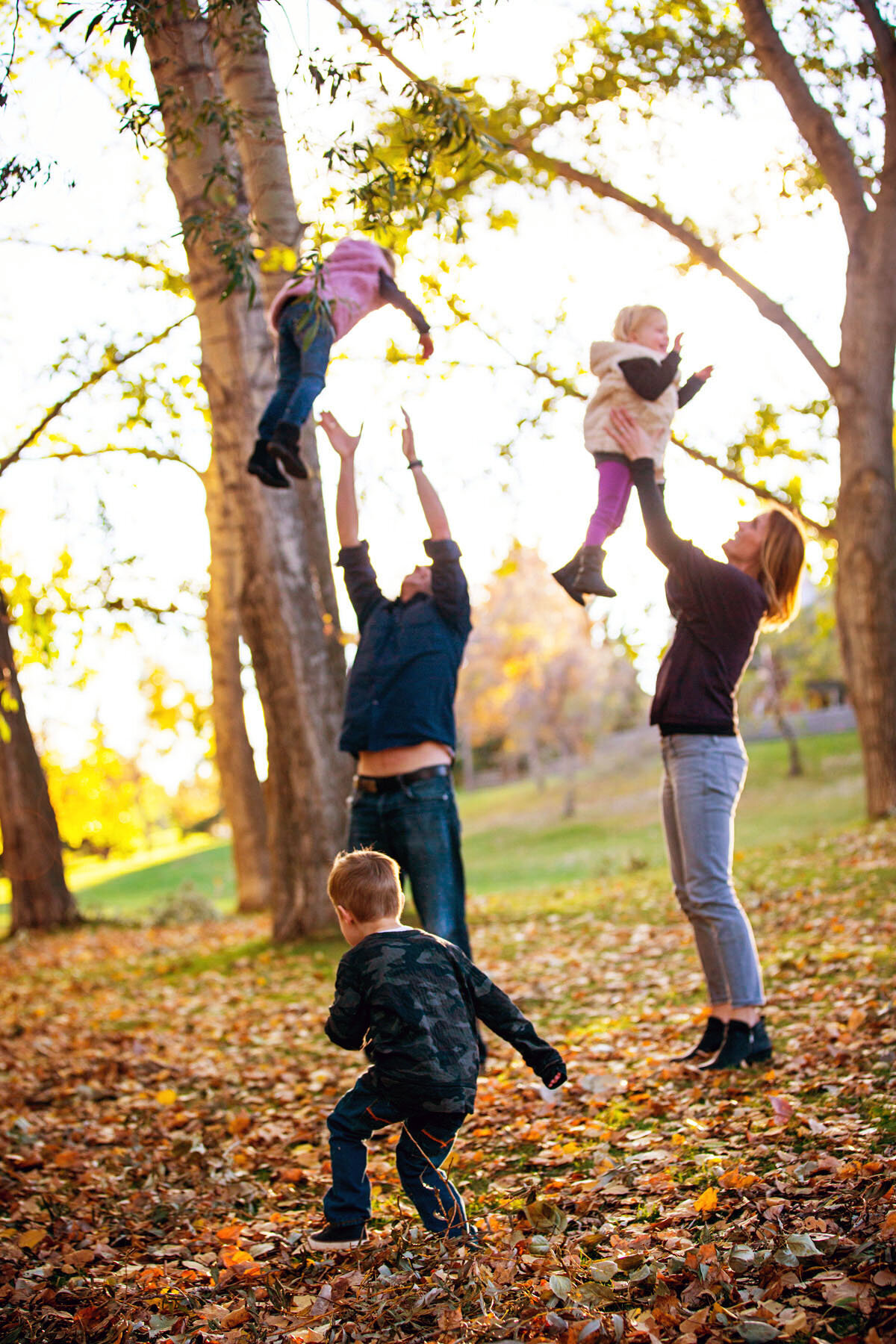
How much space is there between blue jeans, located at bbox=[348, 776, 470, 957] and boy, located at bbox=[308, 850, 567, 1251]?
139cm

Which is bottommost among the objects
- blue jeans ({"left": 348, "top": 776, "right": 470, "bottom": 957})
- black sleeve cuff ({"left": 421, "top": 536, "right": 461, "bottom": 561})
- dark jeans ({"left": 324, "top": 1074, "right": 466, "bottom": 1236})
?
dark jeans ({"left": 324, "top": 1074, "right": 466, "bottom": 1236})

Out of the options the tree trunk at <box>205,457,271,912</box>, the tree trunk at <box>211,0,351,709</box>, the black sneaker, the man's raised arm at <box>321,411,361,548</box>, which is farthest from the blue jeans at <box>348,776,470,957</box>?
the tree trunk at <box>205,457,271,912</box>

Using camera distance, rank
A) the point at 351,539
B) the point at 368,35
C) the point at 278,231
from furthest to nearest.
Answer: the point at 278,231
the point at 368,35
the point at 351,539

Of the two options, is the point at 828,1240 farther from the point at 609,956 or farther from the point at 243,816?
the point at 243,816

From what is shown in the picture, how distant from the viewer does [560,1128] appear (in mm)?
4320

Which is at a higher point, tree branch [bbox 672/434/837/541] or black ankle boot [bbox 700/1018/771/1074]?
tree branch [bbox 672/434/837/541]

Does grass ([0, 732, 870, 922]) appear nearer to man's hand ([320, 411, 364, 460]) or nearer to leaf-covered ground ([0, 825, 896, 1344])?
leaf-covered ground ([0, 825, 896, 1344])

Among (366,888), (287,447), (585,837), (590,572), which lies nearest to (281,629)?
(287,447)

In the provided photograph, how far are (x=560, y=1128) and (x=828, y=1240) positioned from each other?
1.70 metres

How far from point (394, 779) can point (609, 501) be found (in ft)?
4.86

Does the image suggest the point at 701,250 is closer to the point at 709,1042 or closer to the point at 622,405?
the point at 622,405

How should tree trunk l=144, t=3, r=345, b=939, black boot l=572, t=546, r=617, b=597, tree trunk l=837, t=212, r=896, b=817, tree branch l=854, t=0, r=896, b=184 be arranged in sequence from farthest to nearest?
1. tree trunk l=837, t=212, r=896, b=817
2. tree branch l=854, t=0, r=896, b=184
3. tree trunk l=144, t=3, r=345, b=939
4. black boot l=572, t=546, r=617, b=597

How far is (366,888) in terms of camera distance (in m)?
3.27

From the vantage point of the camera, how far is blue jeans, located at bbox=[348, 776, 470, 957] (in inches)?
185
